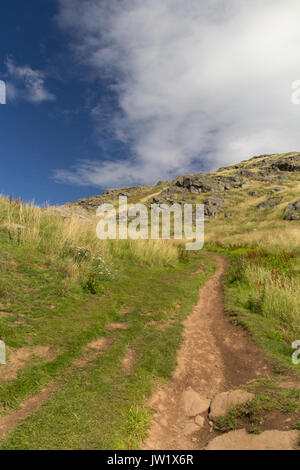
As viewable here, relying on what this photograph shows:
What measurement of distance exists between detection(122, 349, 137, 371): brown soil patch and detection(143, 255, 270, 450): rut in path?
2.64 ft

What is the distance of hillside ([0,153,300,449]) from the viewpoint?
12.1 feet

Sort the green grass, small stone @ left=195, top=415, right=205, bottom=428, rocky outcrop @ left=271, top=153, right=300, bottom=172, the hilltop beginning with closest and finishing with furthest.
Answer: small stone @ left=195, top=415, right=205, bottom=428, the green grass, the hilltop, rocky outcrop @ left=271, top=153, right=300, bottom=172

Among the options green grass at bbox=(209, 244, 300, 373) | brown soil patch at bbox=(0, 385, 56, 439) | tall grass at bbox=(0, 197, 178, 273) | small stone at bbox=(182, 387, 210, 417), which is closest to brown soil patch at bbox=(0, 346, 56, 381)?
brown soil patch at bbox=(0, 385, 56, 439)

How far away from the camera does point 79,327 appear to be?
21.1 ft

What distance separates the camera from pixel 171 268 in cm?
1631

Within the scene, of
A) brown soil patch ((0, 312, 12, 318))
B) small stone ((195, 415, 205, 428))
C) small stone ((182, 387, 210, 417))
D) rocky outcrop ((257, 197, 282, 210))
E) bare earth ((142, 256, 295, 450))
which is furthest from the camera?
rocky outcrop ((257, 197, 282, 210))

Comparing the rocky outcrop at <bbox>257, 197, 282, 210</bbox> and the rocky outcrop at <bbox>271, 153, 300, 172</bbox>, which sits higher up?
the rocky outcrop at <bbox>271, 153, 300, 172</bbox>

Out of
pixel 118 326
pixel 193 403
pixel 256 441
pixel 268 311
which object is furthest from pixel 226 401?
pixel 268 311

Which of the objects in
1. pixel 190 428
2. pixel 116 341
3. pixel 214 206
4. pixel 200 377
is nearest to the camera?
pixel 190 428

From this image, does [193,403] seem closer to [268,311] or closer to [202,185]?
[268,311]

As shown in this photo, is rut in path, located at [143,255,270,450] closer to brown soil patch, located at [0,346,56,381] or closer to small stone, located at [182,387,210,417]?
small stone, located at [182,387,210,417]

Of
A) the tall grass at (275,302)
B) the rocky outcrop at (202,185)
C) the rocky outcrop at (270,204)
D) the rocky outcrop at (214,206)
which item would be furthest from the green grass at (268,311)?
the rocky outcrop at (202,185)

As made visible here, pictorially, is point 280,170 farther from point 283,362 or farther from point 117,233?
point 283,362

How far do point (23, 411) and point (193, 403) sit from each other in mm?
2913
